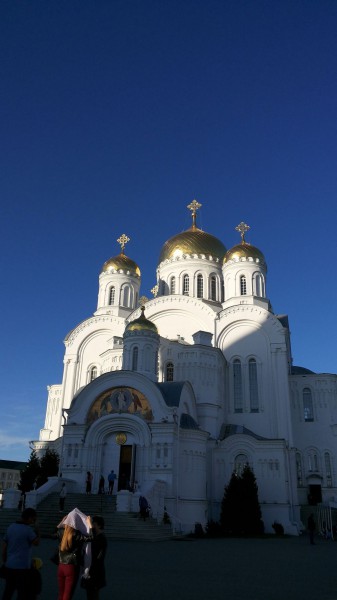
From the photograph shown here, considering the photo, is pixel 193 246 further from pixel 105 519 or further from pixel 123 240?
pixel 105 519

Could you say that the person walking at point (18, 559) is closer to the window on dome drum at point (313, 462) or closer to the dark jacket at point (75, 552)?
the dark jacket at point (75, 552)

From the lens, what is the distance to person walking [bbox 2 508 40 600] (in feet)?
16.6

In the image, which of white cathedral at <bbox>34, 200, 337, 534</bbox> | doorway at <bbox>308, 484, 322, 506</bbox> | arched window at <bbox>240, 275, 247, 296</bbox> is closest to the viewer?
white cathedral at <bbox>34, 200, 337, 534</bbox>

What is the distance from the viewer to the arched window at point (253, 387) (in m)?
26.8

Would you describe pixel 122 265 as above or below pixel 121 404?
above

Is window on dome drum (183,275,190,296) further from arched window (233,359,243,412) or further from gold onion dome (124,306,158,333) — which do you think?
gold onion dome (124,306,158,333)

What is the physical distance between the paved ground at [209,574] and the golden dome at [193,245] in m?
22.5

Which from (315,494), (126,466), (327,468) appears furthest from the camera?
(327,468)

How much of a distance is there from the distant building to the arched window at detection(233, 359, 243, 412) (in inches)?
2057

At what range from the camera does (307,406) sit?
29500 mm

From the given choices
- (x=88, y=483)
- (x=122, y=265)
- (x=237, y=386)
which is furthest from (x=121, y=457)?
(x=122, y=265)

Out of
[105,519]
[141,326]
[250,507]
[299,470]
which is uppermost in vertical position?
[141,326]

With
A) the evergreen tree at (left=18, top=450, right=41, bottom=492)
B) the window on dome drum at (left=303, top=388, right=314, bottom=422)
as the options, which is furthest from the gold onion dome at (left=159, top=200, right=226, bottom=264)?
the evergreen tree at (left=18, top=450, right=41, bottom=492)

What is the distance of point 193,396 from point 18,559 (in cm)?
2000
